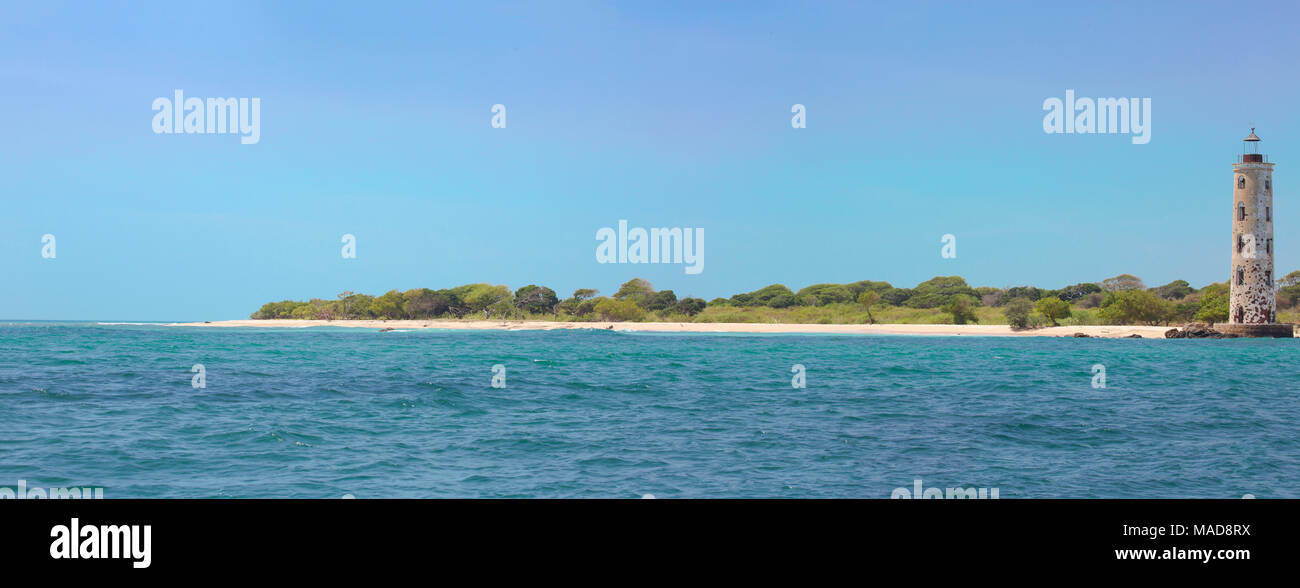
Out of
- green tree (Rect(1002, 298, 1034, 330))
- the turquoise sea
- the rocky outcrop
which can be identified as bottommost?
the turquoise sea

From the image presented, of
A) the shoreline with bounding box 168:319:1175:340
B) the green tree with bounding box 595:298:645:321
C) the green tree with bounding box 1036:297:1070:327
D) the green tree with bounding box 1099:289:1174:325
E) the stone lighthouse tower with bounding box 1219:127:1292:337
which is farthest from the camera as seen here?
the green tree with bounding box 595:298:645:321

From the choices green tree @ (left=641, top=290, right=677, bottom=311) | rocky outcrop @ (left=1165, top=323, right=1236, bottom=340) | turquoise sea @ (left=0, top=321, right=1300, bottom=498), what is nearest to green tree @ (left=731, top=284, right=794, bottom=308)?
A: green tree @ (left=641, top=290, right=677, bottom=311)

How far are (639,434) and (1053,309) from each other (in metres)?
94.3

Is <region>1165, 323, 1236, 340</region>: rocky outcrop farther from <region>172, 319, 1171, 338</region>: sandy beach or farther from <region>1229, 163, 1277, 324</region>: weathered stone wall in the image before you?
<region>1229, 163, 1277, 324</region>: weathered stone wall

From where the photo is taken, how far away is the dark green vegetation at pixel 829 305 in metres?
99.8

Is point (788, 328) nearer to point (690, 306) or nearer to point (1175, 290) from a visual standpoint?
point (690, 306)

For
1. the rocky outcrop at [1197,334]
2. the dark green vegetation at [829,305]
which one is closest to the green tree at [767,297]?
the dark green vegetation at [829,305]

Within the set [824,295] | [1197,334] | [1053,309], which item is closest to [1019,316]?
[1053,309]

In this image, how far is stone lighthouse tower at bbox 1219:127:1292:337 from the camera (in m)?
71.9

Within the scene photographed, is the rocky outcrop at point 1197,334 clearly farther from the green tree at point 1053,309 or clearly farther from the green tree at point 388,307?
the green tree at point 388,307
